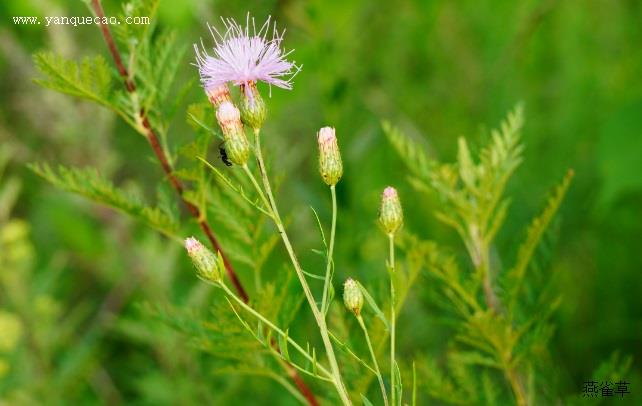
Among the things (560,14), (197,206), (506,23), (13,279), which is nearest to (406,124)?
(506,23)

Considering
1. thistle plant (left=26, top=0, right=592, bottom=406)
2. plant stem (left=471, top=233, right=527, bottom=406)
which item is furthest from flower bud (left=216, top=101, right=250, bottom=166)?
plant stem (left=471, top=233, right=527, bottom=406)

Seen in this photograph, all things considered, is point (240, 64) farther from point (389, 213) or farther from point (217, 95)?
point (389, 213)

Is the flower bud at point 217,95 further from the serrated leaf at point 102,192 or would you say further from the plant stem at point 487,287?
the plant stem at point 487,287

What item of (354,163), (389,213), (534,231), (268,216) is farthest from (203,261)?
(354,163)

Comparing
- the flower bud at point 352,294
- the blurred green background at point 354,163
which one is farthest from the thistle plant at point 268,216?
the blurred green background at point 354,163

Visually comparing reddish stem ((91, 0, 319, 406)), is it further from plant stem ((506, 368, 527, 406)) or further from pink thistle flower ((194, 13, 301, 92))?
plant stem ((506, 368, 527, 406))
